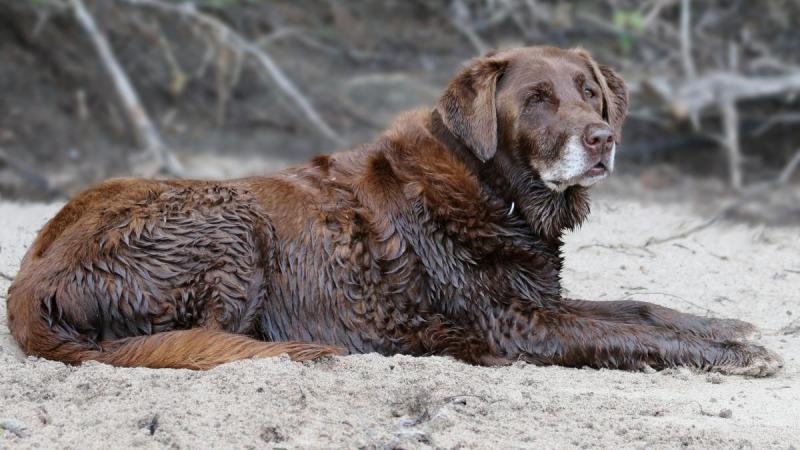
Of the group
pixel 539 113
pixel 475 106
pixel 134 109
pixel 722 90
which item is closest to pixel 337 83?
pixel 134 109

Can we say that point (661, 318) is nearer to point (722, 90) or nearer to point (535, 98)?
point (535, 98)

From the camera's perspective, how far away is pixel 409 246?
16.0ft

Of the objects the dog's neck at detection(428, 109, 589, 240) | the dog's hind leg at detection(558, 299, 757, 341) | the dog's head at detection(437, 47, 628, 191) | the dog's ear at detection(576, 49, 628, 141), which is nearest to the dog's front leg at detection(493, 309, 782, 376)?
the dog's hind leg at detection(558, 299, 757, 341)

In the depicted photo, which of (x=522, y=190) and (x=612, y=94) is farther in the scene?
(x=612, y=94)

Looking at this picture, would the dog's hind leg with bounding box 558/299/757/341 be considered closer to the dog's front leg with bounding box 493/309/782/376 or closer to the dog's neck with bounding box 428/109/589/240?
the dog's front leg with bounding box 493/309/782/376

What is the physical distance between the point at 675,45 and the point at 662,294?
6423mm

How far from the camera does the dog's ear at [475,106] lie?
16.1 feet

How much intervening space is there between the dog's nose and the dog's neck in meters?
0.33

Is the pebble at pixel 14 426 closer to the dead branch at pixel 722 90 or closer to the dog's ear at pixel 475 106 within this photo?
the dog's ear at pixel 475 106

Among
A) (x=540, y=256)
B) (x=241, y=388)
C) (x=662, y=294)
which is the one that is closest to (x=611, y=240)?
(x=662, y=294)

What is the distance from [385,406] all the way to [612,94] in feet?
7.39

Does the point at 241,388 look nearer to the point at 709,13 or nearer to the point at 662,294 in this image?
the point at 662,294

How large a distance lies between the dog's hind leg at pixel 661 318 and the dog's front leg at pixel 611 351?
272 millimetres

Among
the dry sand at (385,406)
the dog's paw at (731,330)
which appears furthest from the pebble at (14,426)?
the dog's paw at (731,330)
